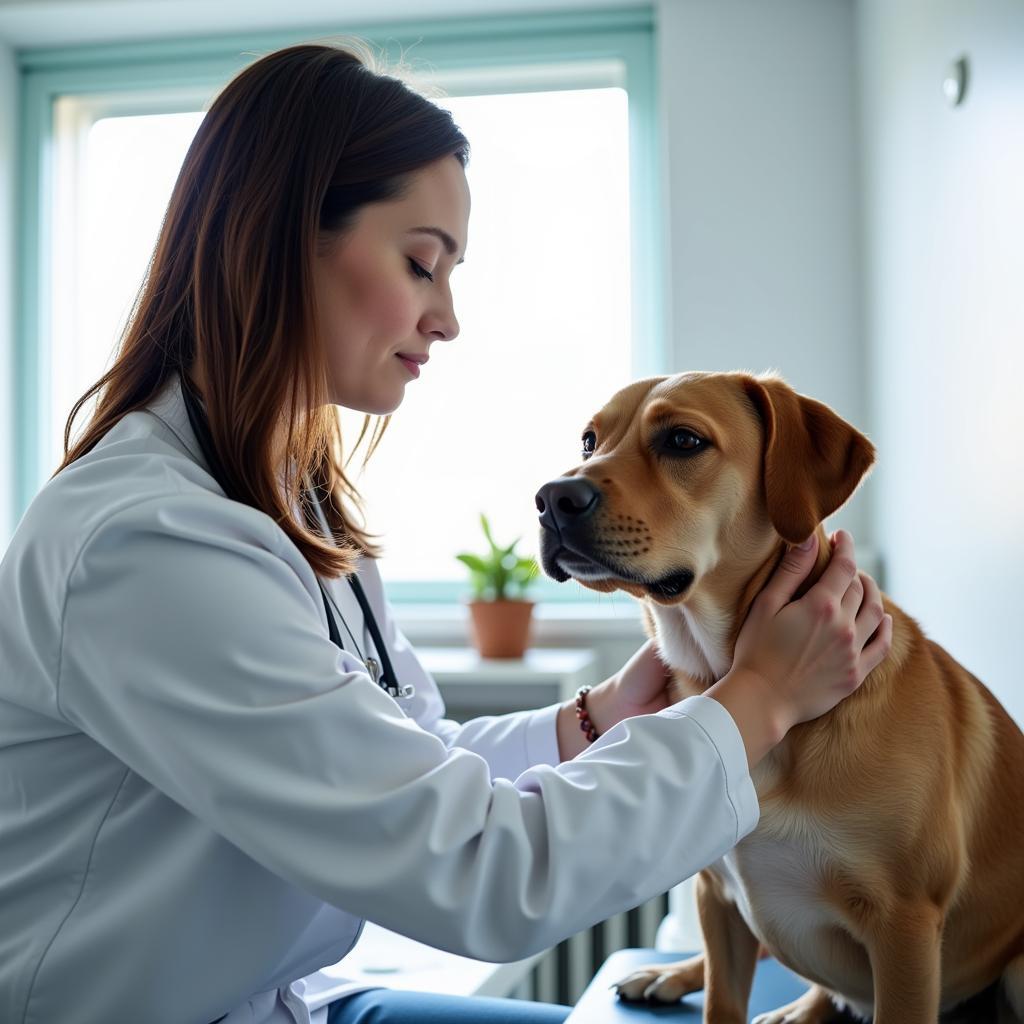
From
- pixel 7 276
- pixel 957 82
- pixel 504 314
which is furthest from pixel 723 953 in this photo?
pixel 7 276

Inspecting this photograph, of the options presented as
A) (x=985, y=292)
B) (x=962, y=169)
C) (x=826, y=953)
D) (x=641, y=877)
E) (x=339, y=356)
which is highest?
(x=962, y=169)

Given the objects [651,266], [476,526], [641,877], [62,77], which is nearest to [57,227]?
[62,77]

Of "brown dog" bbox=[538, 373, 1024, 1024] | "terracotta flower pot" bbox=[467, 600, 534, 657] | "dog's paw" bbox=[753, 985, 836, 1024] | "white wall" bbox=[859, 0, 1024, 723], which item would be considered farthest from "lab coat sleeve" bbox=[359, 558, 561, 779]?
"terracotta flower pot" bbox=[467, 600, 534, 657]

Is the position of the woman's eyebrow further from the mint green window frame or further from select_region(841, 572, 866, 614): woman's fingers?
the mint green window frame

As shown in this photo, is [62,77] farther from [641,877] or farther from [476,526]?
[641,877]

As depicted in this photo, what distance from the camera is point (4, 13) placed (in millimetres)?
2807

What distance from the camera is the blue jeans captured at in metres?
1.18

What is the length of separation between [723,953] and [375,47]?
2.48m

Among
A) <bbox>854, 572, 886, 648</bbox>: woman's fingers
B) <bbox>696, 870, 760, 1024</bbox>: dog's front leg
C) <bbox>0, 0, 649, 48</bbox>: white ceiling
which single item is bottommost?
<bbox>696, 870, 760, 1024</bbox>: dog's front leg

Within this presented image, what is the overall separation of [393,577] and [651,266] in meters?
1.18

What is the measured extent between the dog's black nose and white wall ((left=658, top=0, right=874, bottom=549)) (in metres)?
1.64

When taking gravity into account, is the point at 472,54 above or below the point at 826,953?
above

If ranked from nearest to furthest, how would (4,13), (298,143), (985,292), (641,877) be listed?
1. (641,877)
2. (298,143)
3. (985,292)
4. (4,13)

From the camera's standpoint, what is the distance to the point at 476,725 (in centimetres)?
139
